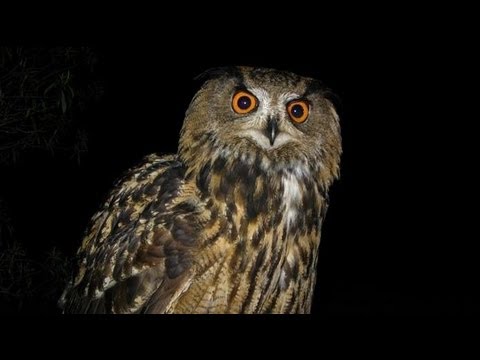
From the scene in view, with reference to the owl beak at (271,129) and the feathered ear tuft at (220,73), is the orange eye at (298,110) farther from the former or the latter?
the feathered ear tuft at (220,73)

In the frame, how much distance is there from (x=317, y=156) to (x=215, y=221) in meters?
0.44

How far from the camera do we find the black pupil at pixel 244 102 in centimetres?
163

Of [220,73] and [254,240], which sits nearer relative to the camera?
[254,240]

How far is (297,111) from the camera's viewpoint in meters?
1.67

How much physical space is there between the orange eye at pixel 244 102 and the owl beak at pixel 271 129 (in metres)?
0.09

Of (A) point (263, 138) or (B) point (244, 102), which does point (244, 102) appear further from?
(A) point (263, 138)

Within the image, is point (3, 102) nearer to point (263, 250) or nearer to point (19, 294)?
point (19, 294)

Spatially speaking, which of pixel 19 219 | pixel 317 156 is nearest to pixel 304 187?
pixel 317 156

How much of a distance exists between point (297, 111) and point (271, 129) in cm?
16

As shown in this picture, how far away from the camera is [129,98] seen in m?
4.28

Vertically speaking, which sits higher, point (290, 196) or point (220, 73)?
point (220, 73)

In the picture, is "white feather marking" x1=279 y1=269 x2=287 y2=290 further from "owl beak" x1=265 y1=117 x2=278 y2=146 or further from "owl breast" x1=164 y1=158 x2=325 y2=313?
"owl beak" x1=265 y1=117 x2=278 y2=146

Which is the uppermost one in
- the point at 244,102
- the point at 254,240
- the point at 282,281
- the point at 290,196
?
the point at 244,102

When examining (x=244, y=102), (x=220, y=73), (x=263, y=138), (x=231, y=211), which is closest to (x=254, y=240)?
(x=231, y=211)
